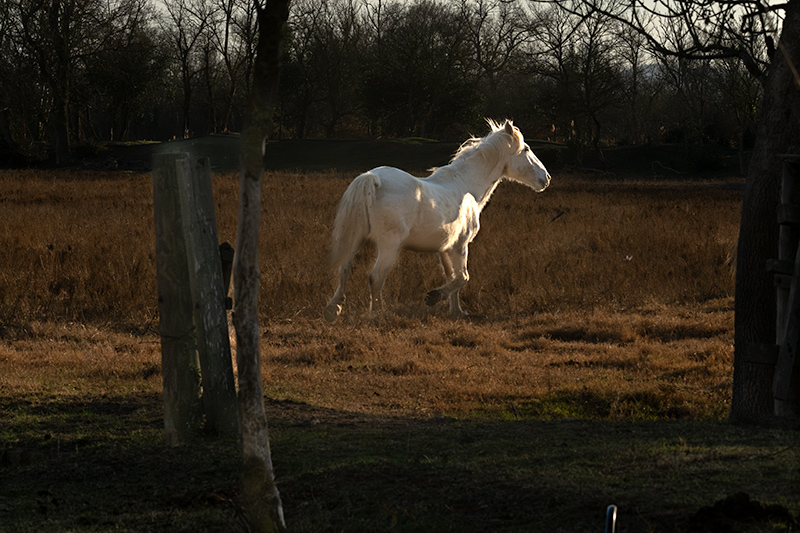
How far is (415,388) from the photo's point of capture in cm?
656

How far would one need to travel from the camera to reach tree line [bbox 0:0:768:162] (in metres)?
36.2

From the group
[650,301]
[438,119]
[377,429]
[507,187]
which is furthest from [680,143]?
[377,429]

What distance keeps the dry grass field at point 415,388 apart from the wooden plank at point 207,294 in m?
0.25

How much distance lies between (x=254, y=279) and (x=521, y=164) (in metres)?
8.76

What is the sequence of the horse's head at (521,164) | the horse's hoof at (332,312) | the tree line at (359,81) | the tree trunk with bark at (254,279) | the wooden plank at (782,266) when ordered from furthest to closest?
1. the tree line at (359,81)
2. the horse's head at (521,164)
3. the horse's hoof at (332,312)
4. the wooden plank at (782,266)
5. the tree trunk with bark at (254,279)

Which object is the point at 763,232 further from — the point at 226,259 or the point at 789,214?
the point at 226,259

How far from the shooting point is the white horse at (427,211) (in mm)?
9438

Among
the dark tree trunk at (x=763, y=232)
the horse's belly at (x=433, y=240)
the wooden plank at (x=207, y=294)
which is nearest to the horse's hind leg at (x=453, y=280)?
the horse's belly at (x=433, y=240)

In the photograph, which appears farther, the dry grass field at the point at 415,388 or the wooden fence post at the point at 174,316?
the wooden fence post at the point at 174,316

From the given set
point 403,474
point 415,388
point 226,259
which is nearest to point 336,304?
point 415,388

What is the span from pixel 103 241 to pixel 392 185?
587 centimetres

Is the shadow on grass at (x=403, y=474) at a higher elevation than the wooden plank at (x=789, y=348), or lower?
lower

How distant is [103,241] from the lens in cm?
1295

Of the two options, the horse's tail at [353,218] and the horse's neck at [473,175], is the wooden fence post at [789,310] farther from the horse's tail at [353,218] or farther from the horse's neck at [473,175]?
the horse's neck at [473,175]
